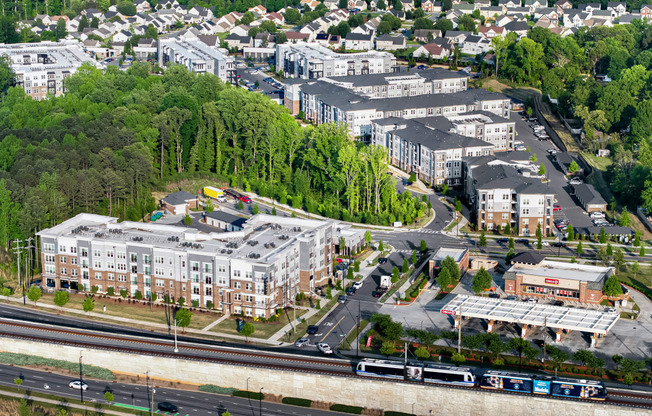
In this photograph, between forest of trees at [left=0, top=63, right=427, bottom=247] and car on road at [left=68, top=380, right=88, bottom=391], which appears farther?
forest of trees at [left=0, top=63, right=427, bottom=247]

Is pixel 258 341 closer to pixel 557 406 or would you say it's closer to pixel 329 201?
pixel 557 406

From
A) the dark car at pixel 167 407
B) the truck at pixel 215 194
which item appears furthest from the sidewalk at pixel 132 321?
the truck at pixel 215 194

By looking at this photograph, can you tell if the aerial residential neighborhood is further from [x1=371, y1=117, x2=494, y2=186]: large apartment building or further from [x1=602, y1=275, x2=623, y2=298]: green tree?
[x1=371, y1=117, x2=494, y2=186]: large apartment building

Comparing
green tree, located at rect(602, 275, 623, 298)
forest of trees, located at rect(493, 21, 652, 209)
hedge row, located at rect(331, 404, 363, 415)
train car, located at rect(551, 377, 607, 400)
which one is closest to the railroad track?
train car, located at rect(551, 377, 607, 400)

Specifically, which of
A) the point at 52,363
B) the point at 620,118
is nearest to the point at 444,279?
the point at 52,363

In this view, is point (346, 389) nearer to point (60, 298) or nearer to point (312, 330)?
point (312, 330)
